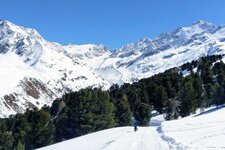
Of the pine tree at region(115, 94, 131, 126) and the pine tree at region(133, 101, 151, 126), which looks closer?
the pine tree at region(115, 94, 131, 126)

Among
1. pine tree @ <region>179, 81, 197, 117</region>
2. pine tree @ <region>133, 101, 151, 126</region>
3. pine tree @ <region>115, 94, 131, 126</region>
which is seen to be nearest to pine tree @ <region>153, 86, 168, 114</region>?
pine tree @ <region>179, 81, 197, 117</region>

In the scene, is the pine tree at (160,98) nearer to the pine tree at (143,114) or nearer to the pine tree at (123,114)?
the pine tree at (143,114)

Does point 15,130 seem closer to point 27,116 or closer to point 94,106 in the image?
point 27,116

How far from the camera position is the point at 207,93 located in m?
137

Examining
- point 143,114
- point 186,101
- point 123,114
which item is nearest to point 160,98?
point 143,114

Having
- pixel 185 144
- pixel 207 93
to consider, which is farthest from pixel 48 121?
pixel 185 144

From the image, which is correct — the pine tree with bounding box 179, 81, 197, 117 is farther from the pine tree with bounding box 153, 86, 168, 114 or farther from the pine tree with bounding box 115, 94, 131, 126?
the pine tree with bounding box 115, 94, 131, 126

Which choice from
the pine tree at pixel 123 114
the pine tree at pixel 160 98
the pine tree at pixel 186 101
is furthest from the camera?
the pine tree at pixel 160 98

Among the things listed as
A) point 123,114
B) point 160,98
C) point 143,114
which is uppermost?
point 160,98

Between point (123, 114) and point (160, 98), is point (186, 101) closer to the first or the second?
point (123, 114)

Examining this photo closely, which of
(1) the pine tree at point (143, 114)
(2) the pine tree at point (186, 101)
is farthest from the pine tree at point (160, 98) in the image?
(1) the pine tree at point (143, 114)

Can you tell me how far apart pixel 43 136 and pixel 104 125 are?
546 inches

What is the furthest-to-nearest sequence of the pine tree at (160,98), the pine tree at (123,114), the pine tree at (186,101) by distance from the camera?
the pine tree at (160,98) → the pine tree at (186,101) → the pine tree at (123,114)

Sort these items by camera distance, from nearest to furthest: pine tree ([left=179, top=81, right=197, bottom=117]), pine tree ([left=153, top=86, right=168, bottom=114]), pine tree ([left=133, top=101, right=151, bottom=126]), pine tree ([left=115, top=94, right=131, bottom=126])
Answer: pine tree ([left=115, top=94, right=131, bottom=126]) < pine tree ([left=179, top=81, right=197, bottom=117]) < pine tree ([left=133, top=101, right=151, bottom=126]) < pine tree ([left=153, top=86, right=168, bottom=114])
